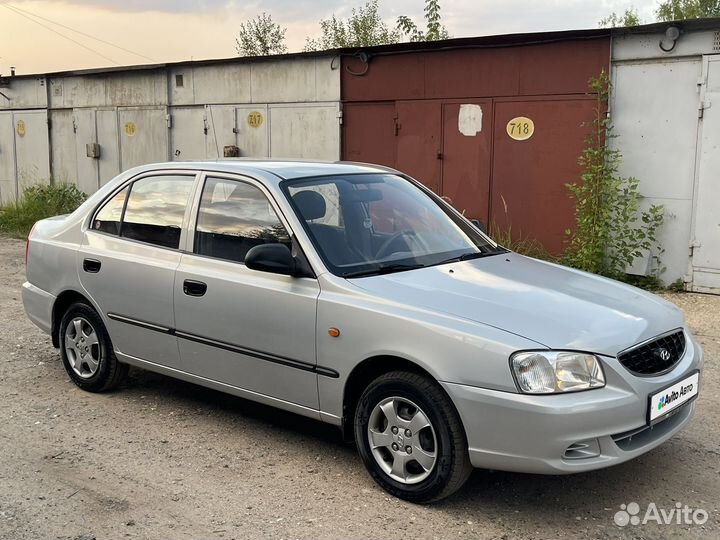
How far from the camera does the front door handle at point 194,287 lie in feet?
15.7

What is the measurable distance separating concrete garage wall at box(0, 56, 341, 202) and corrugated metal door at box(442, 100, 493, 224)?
7.22ft

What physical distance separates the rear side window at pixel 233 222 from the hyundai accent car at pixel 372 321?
1cm

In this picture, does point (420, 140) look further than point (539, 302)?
Yes

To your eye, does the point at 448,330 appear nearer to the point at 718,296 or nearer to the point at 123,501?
the point at 123,501

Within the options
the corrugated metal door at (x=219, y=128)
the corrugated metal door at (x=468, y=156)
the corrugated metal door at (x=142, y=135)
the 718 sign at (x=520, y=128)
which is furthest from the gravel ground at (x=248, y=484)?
the corrugated metal door at (x=142, y=135)

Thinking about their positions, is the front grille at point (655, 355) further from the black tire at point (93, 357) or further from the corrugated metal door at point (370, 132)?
the corrugated metal door at point (370, 132)

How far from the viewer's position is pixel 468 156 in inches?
447

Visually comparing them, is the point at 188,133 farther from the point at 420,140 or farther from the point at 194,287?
the point at 194,287

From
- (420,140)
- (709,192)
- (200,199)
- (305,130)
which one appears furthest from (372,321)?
(305,130)

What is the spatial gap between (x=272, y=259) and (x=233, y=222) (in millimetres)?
705

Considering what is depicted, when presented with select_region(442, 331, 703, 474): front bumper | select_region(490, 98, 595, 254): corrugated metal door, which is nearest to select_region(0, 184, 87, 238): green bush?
select_region(490, 98, 595, 254): corrugated metal door

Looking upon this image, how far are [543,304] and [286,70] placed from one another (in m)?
10.3

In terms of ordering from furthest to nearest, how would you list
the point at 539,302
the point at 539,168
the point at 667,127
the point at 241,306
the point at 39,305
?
the point at 539,168, the point at 667,127, the point at 39,305, the point at 241,306, the point at 539,302

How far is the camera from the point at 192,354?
492 cm
